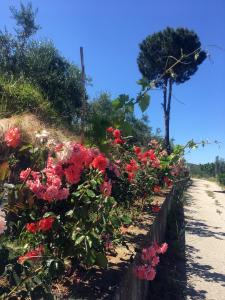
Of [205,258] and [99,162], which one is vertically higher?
[99,162]

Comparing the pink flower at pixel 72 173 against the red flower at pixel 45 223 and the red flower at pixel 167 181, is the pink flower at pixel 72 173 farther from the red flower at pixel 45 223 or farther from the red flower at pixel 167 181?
the red flower at pixel 167 181

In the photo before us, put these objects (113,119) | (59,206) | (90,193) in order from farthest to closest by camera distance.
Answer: (113,119)
(59,206)
(90,193)

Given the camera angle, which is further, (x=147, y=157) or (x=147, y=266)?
(x=147, y=157)

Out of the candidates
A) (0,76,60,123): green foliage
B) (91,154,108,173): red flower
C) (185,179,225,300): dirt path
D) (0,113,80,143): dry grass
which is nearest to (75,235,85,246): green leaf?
(91,154,108,173): red flower

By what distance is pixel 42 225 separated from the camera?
2475 mm

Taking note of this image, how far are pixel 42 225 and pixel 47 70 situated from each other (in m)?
13.1

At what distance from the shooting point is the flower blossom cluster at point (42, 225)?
2.47m

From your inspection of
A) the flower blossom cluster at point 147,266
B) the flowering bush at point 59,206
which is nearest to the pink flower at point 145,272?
the flower blossom cluster at point 147,266

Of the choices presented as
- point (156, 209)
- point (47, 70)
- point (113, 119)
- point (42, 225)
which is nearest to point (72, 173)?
point (42, 225)

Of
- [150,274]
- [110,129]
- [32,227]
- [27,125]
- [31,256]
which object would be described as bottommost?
[150,274]

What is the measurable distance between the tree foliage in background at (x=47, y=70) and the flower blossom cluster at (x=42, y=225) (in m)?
12.0

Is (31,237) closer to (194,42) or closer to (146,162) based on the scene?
(146,162)

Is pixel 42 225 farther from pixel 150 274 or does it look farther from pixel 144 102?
pixel 144 102

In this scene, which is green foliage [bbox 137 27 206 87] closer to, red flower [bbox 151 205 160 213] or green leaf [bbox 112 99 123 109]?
red flower [bbox 151 205 160 213]
